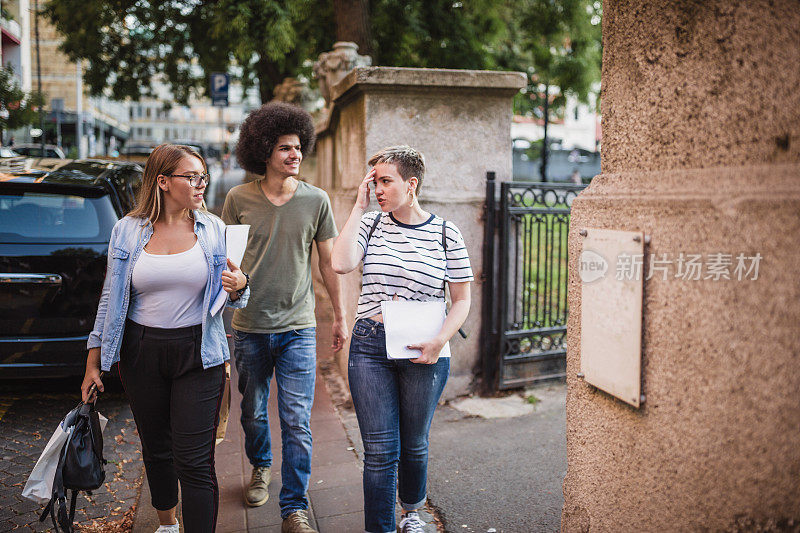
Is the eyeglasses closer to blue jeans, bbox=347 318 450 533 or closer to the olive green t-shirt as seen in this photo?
the olive green t-shirt

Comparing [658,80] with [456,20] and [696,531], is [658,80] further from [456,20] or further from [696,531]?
[456,20]

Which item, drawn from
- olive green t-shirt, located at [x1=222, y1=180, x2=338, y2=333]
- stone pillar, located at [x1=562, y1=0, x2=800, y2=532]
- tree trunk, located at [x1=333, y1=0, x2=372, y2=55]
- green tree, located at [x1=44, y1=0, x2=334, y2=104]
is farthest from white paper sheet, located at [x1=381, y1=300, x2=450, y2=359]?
green tree, located at [x1=44, y1=0, x2=334, y2=104]

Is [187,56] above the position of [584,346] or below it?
above

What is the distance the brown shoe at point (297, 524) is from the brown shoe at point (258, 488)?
39cm

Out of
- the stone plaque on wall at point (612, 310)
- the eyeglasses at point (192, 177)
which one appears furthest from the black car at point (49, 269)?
the stone plaque on wall at point (612, 310)

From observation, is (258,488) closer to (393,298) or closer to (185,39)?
(393,298)

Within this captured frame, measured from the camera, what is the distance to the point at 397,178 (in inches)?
113

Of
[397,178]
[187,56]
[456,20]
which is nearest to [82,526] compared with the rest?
[397,178]

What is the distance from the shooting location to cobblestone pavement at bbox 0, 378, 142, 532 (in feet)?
11.7

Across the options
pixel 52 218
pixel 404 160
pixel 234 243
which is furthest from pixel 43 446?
pixel 404 160

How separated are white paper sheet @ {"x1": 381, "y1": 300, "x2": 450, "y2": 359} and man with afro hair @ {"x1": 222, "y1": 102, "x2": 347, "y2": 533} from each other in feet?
2.45

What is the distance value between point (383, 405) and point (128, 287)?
119cm

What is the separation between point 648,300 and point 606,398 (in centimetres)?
39

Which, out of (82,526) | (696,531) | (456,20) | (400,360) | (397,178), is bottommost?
(82,526)
